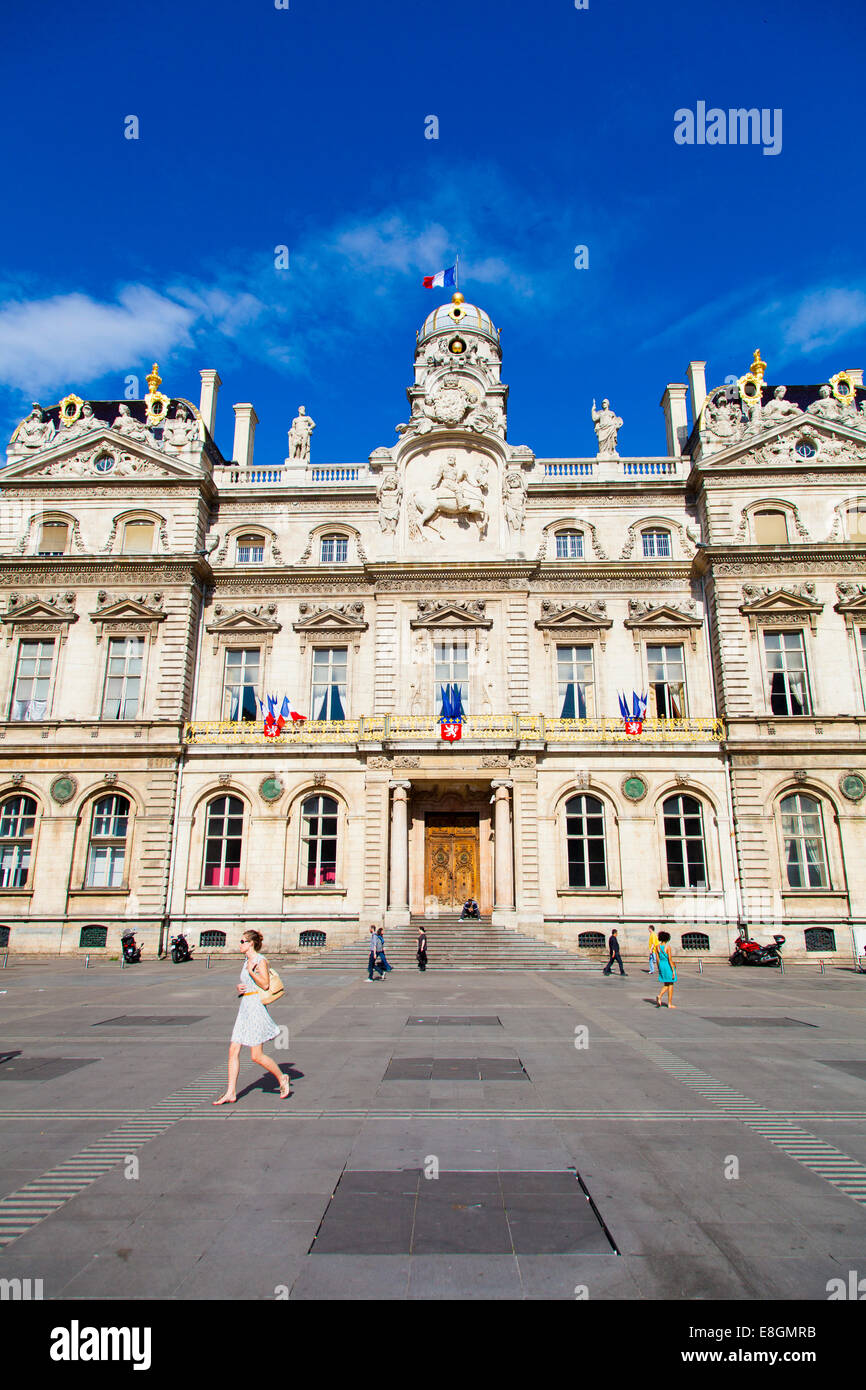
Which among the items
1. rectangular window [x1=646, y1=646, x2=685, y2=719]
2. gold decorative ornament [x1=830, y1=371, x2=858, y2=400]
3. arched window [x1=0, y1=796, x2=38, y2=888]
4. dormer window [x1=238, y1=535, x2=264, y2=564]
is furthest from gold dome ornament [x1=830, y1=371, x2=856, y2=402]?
arched window [x1=0, y1=796, x2=38, y2=888]

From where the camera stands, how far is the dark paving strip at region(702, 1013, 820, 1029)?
52.7ft

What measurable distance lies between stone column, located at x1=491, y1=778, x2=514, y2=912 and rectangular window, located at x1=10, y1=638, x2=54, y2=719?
19.2 metres

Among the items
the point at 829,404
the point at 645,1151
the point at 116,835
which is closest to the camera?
the point at 645,1151

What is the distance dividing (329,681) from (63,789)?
453 inches

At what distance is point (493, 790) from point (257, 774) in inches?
381

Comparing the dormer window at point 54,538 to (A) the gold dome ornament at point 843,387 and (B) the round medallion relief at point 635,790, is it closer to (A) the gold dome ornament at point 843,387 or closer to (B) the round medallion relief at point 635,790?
(B) the round medallion relief at point 635,790

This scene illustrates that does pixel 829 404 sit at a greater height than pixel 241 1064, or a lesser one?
greater

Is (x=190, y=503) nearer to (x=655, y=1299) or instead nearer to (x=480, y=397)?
(x=480, y=397)

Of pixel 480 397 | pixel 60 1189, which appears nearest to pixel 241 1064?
pixel 60 1189

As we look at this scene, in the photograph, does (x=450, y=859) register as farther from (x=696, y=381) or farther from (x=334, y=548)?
(x=696, y=381)

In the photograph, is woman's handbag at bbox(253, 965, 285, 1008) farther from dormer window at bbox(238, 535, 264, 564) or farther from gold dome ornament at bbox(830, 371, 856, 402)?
gold dome ornament at bbox(830, 371, 856, 402)

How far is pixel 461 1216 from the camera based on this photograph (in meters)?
6.63
